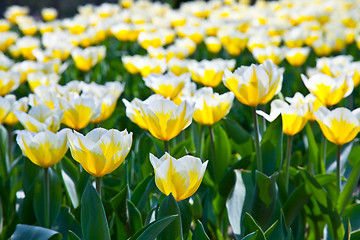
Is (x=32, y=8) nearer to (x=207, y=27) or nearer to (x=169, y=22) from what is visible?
(x=169, y=22)

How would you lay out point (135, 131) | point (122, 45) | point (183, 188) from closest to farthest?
point (183, 188) < point (135, 131) < point (122, 45)

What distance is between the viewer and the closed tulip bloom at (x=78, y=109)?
1.71 meters

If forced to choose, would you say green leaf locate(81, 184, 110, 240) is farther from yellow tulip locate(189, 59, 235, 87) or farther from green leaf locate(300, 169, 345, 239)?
yellow tulip locate(189, 59, 235, 87)

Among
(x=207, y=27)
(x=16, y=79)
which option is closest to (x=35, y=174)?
(x=16, y=79)

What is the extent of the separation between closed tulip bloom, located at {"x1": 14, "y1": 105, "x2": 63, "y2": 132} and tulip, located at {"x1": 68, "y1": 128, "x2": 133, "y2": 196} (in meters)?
0.32

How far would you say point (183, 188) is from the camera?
1.25m

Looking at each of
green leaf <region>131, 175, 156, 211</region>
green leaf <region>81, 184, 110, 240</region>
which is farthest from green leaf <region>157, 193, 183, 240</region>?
green leaf <region>131, 175, 156, 211</region>

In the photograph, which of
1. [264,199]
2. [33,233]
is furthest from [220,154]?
[33,233]

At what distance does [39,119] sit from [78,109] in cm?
14

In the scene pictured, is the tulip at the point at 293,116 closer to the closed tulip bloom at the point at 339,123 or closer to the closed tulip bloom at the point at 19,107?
the closed tulip bloom at the point at 339,123

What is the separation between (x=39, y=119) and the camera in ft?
5.65

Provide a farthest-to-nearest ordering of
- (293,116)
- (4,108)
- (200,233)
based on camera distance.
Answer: (4,108)
(293,116)
(200,233)

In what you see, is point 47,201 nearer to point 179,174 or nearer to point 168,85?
point 179,174

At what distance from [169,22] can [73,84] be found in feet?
9.57
